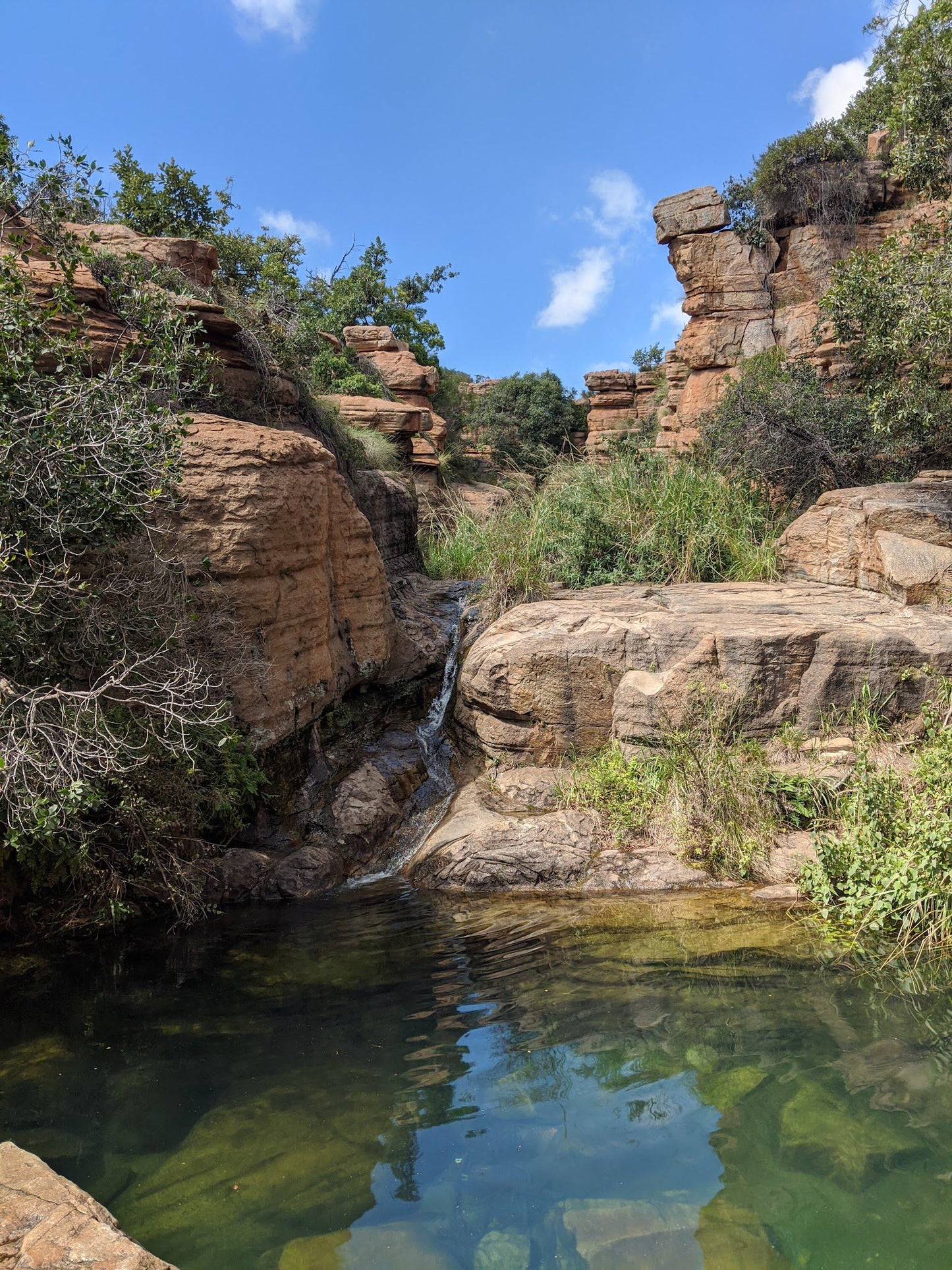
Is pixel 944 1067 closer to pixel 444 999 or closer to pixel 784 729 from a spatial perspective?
pixel 444 999

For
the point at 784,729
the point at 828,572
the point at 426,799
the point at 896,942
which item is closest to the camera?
the point at 896,942

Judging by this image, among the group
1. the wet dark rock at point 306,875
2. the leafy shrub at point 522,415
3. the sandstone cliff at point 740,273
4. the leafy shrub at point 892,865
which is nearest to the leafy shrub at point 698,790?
the leafy shrub at point 892,865

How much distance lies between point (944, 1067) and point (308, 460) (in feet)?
22.0

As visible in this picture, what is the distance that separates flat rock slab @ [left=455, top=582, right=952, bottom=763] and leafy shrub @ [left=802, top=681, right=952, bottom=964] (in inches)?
42.2

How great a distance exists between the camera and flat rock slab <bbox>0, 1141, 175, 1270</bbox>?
2.75 m

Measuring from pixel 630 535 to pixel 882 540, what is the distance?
275 centimetres

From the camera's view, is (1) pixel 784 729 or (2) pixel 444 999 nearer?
(2) pixel 444 999

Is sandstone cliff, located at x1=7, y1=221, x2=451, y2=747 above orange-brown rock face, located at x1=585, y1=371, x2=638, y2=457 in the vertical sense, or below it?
below

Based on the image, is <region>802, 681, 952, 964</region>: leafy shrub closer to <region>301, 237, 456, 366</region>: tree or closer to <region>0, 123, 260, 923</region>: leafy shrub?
<region>0, 123, 260, 923</region>: leafy shrub

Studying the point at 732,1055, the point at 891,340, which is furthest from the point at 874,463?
the point at 732,1055

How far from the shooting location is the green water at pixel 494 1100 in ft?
10.5

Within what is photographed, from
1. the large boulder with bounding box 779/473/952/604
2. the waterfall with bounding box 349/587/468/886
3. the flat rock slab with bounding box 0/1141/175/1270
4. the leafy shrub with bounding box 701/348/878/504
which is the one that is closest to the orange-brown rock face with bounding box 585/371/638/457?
the leafy shrub with bounding box 701/348/878/504

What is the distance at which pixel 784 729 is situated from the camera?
7992mm

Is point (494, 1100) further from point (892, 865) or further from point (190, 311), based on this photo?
point (190, 311)
